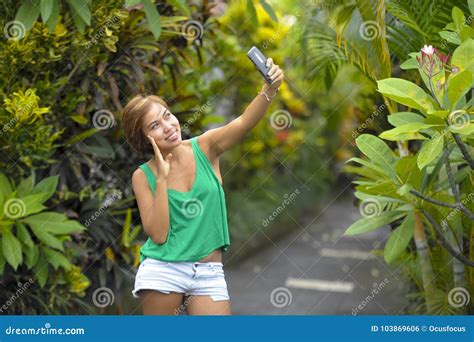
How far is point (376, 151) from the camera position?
14.1ft

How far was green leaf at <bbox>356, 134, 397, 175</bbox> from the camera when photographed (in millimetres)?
4281

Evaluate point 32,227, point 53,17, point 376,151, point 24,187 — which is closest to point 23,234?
point 32,227

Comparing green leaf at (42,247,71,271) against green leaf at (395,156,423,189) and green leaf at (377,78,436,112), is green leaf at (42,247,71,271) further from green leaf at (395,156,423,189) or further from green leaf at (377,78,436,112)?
green leaf at (377,78,436,112)

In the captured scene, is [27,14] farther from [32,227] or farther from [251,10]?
[251,10]

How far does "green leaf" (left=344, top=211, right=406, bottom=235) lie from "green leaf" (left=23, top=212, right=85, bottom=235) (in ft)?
4.82

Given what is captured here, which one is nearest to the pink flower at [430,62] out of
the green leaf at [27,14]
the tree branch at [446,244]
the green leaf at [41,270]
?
the tree branch at [446,244]

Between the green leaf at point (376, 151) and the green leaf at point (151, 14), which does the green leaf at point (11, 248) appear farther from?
the green leaf at point (376, 151)

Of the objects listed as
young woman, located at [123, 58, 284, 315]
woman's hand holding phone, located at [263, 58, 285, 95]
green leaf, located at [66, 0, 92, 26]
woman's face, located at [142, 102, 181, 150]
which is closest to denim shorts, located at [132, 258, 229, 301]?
young woman, located at [123, 58, 284, 315]

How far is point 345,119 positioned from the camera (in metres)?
11.4

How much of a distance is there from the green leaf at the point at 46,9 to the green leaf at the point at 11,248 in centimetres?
114

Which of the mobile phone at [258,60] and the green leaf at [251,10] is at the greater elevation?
the green leaf at [251,10]

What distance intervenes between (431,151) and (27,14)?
7.41ft

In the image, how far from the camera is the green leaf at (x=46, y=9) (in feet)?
14.8

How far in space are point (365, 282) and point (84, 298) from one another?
11.0 feet
